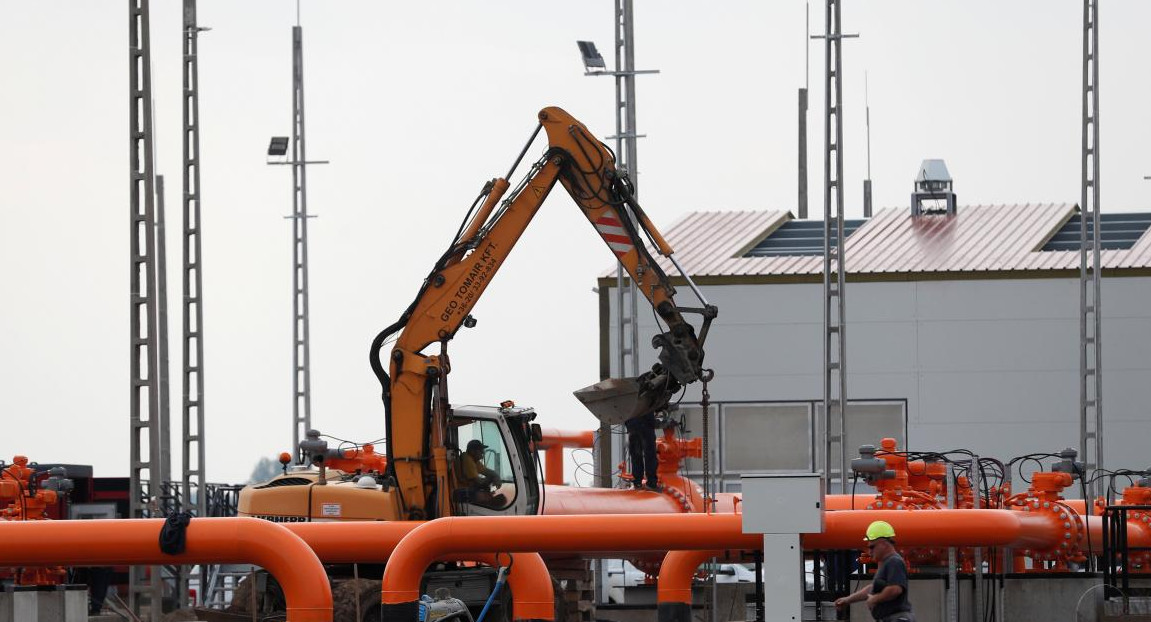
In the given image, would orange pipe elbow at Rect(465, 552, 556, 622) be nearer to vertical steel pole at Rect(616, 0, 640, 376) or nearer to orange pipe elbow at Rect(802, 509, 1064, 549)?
orange pipe elbow at Rect(802, 509, 1064, 549)

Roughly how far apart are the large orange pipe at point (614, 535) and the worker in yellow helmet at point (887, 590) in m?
0.99

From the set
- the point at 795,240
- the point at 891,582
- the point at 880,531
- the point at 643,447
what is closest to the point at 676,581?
the point at 880,531

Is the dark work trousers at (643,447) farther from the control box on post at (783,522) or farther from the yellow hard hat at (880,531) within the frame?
the control box on post at (783,522)

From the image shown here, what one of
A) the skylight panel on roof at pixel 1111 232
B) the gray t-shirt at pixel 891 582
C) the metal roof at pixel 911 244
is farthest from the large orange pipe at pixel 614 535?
the skylight panel on roof at pixel 1111 232

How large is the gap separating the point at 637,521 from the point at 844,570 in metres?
6.96

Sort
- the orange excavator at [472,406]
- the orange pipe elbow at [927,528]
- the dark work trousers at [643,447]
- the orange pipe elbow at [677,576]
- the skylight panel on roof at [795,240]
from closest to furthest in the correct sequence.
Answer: the orange pipe elbow at [927,528] < the orange pipe elbow at [677,576] < the orange excavator at [472,406] < the dark work trousers at [643,447] < the skylight panel on roof at [795,240]

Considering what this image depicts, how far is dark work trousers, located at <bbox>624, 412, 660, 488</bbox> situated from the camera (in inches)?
951

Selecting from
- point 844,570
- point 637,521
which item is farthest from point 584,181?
point 637,521

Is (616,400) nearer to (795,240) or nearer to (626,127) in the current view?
(626,127)

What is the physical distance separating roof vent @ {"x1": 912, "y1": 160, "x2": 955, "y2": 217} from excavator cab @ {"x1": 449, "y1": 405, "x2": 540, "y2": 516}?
24175 millimetres

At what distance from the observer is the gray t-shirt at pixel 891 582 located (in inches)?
563

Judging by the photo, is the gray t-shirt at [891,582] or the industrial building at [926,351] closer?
the gray t-shirt at [891,582]

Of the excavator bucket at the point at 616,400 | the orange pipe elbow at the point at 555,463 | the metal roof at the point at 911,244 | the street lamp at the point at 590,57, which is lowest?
the orange pipe elbow at the point at 555,463

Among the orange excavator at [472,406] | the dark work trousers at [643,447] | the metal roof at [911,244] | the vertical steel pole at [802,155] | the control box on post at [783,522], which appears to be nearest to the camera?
the control box on post at [783,522]
